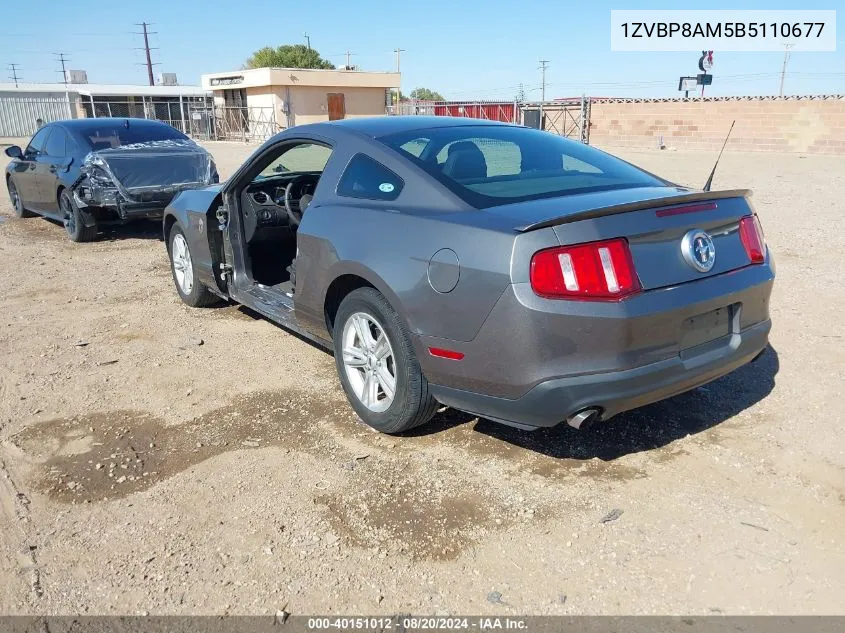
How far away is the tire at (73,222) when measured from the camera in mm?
9055

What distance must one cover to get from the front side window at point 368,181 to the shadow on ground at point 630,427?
4.19ft

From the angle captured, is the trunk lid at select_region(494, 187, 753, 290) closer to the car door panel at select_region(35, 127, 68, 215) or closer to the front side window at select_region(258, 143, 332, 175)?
the front side window at select_region(258, 143, 332, 175)

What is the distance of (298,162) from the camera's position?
532 centimetres

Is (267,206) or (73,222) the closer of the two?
(267,206)

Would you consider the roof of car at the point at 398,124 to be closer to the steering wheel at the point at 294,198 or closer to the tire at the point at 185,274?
the steering wheel at the point at 294,198

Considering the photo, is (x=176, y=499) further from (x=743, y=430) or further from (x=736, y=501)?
(x=743, y=430)

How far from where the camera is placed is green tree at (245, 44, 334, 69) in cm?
6159

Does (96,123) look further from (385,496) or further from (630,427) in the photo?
(630,427)

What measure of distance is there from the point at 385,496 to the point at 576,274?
1304mm

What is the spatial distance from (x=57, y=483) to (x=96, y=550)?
26.8 inches

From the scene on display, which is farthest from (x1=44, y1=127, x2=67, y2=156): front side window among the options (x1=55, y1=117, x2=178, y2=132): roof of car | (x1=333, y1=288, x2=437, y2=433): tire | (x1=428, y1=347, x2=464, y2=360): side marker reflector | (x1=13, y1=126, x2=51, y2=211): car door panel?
(x1=428, y1=347, x2=464, y2=360): side marker reflector

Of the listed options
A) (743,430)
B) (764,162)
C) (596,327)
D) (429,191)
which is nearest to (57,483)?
(429,191)

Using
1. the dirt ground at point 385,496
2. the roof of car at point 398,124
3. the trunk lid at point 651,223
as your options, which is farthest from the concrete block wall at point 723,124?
the trunk lid at point 651,223

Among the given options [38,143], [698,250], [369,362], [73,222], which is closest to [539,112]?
[38,143]
